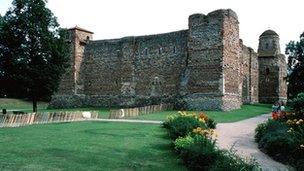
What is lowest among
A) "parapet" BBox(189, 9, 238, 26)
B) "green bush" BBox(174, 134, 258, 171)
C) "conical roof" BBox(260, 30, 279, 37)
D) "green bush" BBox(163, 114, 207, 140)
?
"green bush" BBox(174, 134, 258, 171)

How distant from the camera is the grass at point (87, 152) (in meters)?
10.9

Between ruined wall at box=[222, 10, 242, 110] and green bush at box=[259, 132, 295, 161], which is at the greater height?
ruined wall at box=[222, 10, 242, 110]

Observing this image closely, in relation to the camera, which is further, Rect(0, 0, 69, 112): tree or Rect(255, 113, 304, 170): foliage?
Rect(0, 0, 69, 112): tree

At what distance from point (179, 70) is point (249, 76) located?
43.8 ft

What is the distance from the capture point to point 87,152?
1293 cm

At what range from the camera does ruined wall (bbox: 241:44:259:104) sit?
4769 cm


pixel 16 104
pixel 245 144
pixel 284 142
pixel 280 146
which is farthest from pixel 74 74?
pixel 284 142

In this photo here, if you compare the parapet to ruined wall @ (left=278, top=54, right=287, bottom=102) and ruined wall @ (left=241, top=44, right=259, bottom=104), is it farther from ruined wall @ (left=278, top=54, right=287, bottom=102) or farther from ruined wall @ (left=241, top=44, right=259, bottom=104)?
ruined wall @ (left=278, top=54, right=287, bottom=102)

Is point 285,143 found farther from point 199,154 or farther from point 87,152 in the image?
point 87,152

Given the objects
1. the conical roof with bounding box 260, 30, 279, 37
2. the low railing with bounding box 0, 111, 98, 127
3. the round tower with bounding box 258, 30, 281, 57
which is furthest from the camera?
the conical roof with bounding box 260, 30, 279, 37

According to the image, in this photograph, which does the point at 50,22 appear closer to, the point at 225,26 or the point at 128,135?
the point at 128,135

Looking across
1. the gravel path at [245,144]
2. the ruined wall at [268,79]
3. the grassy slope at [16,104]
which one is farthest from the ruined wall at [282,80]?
the gravel path at [245,144]

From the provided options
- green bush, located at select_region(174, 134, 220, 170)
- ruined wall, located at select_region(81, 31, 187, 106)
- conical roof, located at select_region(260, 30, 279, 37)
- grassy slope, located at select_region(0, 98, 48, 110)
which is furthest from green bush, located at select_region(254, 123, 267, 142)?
grassy slope, located at select_region(0, 98, 48, 110)

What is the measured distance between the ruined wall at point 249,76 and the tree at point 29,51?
25.7 m
